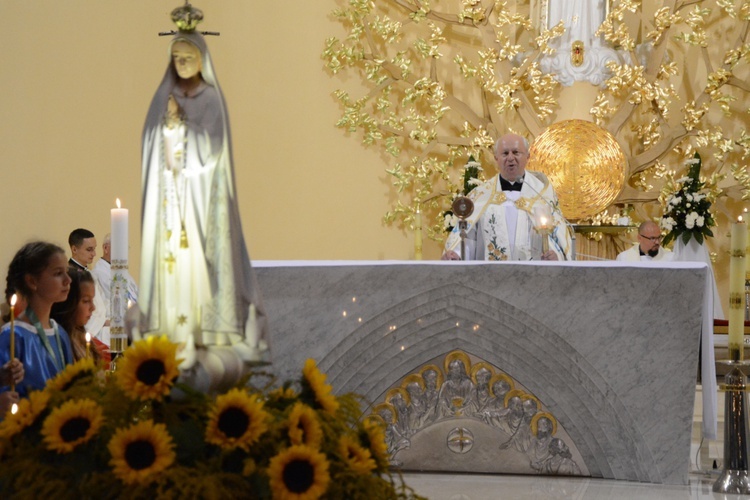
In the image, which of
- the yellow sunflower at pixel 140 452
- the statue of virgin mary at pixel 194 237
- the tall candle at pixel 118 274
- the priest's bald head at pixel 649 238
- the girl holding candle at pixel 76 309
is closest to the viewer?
the yellow sunflower at pixel 140 452

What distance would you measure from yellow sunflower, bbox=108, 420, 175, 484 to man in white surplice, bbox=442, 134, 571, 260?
3.77 metres

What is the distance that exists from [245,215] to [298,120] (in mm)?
869

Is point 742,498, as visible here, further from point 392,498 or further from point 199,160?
point 199,160

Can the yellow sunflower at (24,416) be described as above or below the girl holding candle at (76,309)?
below

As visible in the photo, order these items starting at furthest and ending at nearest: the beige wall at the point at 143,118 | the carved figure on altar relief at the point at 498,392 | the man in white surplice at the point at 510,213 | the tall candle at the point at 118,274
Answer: the beige wall at the point at 143,118 < the man in white surplice at the point at 510,213 < the carved figure on altar relief at the point at 498,392 < the tall candle at the point at 118,274

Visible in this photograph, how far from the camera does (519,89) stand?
8.64 metres

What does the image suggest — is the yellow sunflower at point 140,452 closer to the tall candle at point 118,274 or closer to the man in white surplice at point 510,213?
the tall candle at point 118,274

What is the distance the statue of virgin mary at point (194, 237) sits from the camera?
7.95ft

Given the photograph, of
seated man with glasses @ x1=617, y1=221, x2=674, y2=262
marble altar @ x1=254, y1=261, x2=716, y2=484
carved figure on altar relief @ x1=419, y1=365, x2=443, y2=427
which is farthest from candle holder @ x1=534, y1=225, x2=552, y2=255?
seated man with glasses @ x1=617, y1=221, x2=674, y2=262

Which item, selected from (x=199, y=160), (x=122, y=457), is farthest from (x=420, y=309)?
(x=122, y=457)

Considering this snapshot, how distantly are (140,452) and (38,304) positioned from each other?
1.65 metres

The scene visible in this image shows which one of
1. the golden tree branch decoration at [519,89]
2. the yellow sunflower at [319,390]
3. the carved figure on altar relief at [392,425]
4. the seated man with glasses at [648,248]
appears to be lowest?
the carved figure on altar relief at [392,425]

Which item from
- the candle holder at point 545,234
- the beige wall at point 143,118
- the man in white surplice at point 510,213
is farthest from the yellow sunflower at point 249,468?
the beige wall at point 143,118

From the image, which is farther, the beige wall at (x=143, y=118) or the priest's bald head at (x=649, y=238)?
the priest's bald head at (x=649, y=238)
